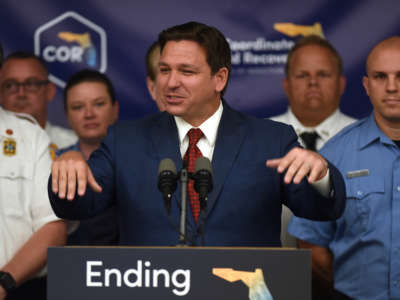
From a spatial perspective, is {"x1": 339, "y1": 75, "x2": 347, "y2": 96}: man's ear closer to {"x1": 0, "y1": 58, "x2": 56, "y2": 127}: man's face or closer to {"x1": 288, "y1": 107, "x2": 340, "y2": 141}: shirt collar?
{"x1": 288, "y1": 107, "x2": 340, "y2": 141}: shirt collar

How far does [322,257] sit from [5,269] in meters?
1.60

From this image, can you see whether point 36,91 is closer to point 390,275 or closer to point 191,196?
point 191,196

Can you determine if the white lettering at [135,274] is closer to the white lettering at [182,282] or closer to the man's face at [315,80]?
the white lettering at [182,282]

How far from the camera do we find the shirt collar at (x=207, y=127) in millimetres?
2736

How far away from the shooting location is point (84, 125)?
416cm

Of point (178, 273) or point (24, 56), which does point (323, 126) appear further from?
point (178, 273)

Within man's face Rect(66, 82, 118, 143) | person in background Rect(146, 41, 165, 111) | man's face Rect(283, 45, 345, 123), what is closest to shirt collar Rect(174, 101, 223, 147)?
person in background Rect(146, 41, 165, 111)

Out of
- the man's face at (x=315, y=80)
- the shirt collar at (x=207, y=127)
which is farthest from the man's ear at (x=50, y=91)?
the shirt collar at (x=207, y=127)

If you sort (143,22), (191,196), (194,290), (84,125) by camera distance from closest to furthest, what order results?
(194,290)
(191,196)
(84,125)
(143,22)

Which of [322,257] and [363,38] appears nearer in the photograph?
[322,257]

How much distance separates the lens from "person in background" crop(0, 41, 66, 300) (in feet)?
10.6

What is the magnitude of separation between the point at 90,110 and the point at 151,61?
0.51 metres

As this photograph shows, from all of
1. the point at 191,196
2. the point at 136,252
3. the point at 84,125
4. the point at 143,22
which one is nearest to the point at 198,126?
the point at 191,196

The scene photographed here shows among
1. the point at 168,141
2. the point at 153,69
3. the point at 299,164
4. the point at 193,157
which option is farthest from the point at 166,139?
the point at 153,69
